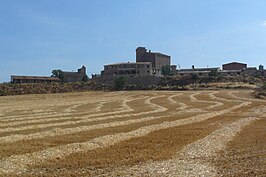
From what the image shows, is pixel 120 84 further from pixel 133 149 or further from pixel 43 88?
pixel 133 149

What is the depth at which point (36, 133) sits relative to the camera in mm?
32062

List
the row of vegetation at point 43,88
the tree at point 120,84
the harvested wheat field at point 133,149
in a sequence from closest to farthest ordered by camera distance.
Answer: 1. the harvested wheat field at point 133,149
2. the row of vegetation at point 43,88
3. the tree at point 120,84

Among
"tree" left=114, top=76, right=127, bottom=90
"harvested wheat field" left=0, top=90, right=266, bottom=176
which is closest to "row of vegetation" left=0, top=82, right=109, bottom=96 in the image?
"tree" left=114, top=76, right=127, bottom=90

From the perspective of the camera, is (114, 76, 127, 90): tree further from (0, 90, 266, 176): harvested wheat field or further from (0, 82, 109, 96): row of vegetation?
(0, 90, 266, 176): harvested wheat field

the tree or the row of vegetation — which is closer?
the row of vegetation

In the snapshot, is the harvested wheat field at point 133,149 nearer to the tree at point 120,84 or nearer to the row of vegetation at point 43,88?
the row of vegetation at point 43,88

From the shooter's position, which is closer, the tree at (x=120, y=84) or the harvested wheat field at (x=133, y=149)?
the harvested wheat field at (x=133, y=149)

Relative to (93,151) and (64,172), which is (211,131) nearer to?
(93,151)

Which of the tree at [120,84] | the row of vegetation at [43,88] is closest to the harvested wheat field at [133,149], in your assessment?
the row of vegetation at [43,88]

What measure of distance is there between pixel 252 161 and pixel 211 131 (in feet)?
41.4

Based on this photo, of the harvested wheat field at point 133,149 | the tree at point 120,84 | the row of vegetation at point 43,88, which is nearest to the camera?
the harvested wheat field at point 133,149

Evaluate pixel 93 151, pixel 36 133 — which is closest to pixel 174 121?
pixel 36 133

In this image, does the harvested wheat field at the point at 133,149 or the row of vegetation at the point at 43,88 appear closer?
the harvested wheat field at the point at 133,149

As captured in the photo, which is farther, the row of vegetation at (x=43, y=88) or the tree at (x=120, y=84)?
the tree at (x=120, y=84)
